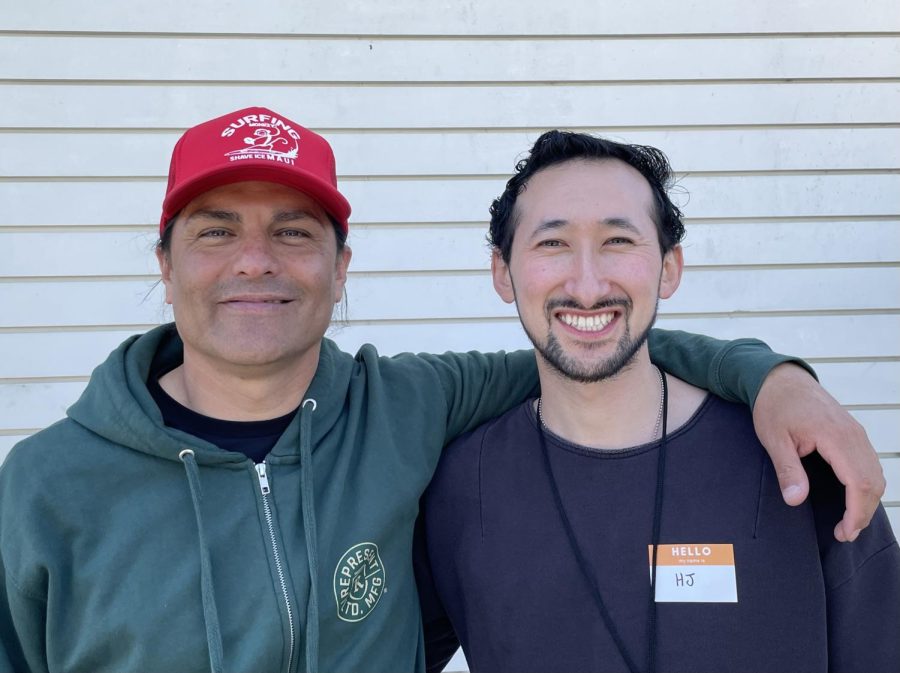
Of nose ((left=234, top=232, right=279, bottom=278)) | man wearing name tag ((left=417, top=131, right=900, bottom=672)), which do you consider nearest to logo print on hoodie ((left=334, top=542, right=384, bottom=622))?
man wearing name tag ((left=417, top=131, right=900, bottom=672))

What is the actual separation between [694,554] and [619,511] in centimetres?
17

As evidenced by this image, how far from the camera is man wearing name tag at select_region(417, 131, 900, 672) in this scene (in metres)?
1.65

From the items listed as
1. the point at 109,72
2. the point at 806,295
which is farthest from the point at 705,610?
the point at 109,72

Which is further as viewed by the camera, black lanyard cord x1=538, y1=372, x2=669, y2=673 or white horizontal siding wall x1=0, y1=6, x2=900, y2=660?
white horizontal siding wall x1=0, y1=6, x2=900, y2=660

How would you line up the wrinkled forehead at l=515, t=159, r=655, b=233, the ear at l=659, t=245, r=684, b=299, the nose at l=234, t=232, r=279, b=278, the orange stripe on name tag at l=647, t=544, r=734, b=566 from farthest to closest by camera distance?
1. the ear at l=659, t=245, r=684, b=299
2. the wrinkled forehead at l=515, t=159, r=655, b=233
3. the nose at l=234, t=232, r=279, b=278
4. the orange stripe on name tag at l=647, t=544, r=734, b=566

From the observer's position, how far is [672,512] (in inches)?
67.9

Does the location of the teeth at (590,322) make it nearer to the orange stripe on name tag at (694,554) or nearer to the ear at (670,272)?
the ear at (670,272)

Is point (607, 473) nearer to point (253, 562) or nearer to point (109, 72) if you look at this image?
point (253, 562)

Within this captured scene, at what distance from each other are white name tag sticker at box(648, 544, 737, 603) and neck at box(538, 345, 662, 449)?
0.28 m

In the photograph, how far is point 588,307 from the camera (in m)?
1.80

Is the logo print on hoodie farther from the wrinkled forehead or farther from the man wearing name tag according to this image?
the wrinkled forehead

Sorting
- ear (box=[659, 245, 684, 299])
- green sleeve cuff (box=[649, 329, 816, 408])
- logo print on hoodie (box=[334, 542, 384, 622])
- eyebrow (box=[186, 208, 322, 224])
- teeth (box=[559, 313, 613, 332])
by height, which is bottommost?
logo print on hoodie (box=[334, 542, 384, 622])

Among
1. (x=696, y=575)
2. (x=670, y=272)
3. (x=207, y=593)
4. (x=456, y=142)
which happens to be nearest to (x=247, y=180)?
(x=207, y=593)

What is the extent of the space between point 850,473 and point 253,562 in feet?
3.88
